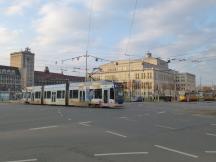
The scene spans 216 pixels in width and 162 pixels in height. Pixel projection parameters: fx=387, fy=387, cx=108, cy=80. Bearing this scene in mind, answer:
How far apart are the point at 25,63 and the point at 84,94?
371ft

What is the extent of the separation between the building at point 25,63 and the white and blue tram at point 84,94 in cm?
9174

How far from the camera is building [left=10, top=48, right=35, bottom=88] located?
154450mm

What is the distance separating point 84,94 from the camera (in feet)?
161

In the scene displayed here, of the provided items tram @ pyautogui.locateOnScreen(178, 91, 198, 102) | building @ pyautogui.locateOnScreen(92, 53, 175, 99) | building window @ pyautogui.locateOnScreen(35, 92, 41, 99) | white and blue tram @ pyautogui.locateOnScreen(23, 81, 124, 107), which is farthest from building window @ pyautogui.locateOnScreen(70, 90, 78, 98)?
building @ pyautogui.locateOnScreen(92, 53, 175, 99)

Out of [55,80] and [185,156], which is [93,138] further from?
[55,80]

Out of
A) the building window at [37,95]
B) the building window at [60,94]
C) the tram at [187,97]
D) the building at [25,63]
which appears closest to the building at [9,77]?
the building at [25,63]

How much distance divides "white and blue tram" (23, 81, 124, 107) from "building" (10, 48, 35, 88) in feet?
301

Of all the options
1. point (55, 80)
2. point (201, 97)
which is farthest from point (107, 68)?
point (55, 80)

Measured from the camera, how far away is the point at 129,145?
12.7 metres

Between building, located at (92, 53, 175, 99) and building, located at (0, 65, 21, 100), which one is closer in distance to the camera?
building, located at (92, 53, 175, 99)

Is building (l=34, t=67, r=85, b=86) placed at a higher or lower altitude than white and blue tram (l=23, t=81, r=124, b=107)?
higher

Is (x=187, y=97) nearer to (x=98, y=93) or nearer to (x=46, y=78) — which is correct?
(x=98, y=93)

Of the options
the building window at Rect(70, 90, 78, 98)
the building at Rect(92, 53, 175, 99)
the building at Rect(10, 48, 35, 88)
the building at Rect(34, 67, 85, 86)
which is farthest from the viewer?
the building at Rect(34, 67, 85, 86)

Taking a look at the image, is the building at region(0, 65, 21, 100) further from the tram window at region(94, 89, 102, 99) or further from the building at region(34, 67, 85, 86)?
the tram window at region(94, 89, 102, 99)
